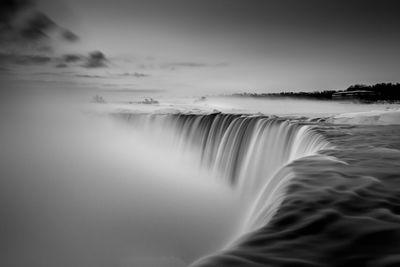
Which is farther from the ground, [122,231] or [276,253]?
[276,253]

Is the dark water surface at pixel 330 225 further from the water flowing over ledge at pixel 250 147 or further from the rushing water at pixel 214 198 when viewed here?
the water flowing over ledge at pixel 250 147

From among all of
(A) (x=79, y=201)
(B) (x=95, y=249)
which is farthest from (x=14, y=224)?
(B) (x=95, y=249)

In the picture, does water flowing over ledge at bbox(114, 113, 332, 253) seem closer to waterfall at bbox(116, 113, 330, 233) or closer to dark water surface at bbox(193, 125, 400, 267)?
waterfall at bbox(116, 113, 330, 233)

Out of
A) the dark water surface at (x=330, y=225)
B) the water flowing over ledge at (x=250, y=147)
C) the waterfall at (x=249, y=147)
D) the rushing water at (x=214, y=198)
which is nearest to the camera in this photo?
the dark water surface at (x=330, y=225)

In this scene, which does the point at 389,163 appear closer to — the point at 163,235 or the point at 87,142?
the point at 163,235

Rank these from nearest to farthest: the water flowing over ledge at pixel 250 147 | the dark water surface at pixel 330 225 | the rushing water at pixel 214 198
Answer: the dark water surface at pixel 330 225
the rushing water at pixel 214 198
the water flowing over ledge at pixel 250 147

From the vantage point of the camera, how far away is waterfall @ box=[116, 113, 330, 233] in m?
7.89

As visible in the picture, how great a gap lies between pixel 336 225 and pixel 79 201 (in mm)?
17058

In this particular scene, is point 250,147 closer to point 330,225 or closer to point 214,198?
point 214,198

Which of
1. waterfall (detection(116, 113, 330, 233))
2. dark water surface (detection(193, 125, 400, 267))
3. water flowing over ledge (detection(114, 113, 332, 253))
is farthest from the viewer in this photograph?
waterfall (detection(116, 113, 330, 233))

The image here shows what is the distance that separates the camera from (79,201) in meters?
17.3

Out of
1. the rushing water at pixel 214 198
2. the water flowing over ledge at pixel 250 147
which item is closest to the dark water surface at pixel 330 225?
the rushing water at pixel 214 198

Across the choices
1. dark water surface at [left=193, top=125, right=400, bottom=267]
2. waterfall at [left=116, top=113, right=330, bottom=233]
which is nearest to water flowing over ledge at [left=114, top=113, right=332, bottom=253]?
waterfall at [left=116, top=113, right=330, bottom=233]

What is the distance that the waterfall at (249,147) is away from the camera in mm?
7886
